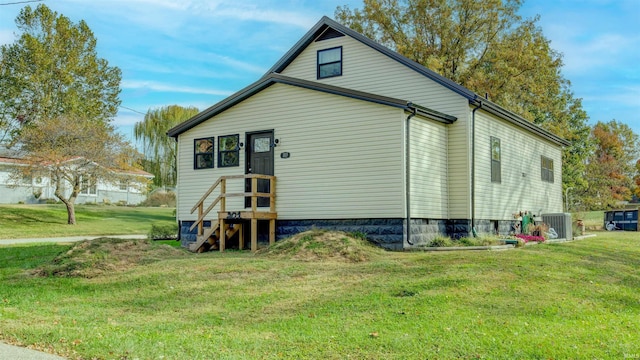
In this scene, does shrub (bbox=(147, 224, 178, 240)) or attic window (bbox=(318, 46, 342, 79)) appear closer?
attic window (bbox=(318, 46, 342, 79))

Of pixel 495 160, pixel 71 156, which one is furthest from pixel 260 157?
pixel 71 156

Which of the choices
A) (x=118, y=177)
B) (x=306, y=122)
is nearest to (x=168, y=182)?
(x=118, y=177)

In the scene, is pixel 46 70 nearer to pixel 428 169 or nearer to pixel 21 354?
pixel 428 169

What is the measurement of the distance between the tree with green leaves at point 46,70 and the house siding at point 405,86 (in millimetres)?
22137

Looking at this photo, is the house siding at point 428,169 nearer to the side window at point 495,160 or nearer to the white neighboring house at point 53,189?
the side window at point 495,160

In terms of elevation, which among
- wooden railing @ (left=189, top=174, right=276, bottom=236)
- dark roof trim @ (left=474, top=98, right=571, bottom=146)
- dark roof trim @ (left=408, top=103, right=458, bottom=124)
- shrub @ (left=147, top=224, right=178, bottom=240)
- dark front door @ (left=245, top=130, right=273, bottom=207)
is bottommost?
shrub @ (left=147, top=224, right=178, bottom=240)

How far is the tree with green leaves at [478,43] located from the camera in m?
26.8

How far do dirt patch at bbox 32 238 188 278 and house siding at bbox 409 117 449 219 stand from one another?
587 centimetres

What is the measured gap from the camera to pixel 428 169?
14000mm

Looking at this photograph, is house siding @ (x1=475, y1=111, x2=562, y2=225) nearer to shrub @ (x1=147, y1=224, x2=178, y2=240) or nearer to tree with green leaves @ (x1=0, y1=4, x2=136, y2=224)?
shrub @ (x1=147, y1=224, x2=178, y2=240)

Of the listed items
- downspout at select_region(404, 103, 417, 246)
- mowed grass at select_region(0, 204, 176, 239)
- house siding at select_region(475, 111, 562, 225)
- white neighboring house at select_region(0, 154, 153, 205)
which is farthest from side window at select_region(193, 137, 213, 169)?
white neighboring house at select_region(0, 154, 153, 205)

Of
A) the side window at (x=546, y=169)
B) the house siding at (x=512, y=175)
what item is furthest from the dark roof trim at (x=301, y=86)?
the side window at (x=546, y=169)

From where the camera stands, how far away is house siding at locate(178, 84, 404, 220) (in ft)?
Answer: 43.1

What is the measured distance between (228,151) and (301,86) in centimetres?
302
